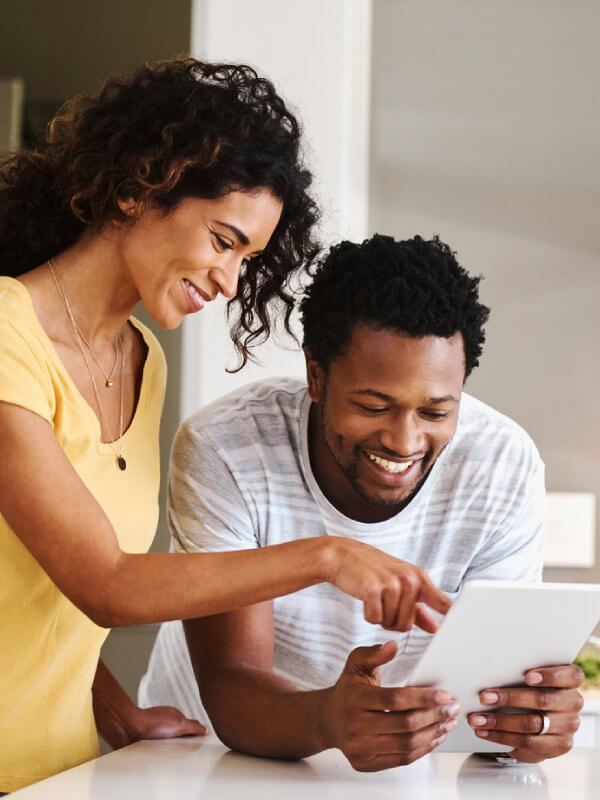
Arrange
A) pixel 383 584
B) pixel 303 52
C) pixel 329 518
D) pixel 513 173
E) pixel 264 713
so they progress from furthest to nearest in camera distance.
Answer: pixel 513 173 < pixel 303 52 < pixel 329 518 < pixel 264 713 < pixel 383 584

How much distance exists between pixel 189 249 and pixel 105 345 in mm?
216

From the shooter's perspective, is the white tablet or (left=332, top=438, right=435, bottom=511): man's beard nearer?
the white tablet

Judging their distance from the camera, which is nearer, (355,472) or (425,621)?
(425,621)

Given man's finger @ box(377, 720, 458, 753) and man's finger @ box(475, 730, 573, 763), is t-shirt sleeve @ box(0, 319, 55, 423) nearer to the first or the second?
man's finger @ box(377, 720, 458, 753)

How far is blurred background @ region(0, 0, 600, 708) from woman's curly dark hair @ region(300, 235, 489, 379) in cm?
152

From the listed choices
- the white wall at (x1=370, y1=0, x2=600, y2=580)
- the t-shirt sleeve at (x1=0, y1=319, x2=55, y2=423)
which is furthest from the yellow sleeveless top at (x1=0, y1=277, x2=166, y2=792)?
the white wall at (x1=370, y1=0, x2=600, y2=580)

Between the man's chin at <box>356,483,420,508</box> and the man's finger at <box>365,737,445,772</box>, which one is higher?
the man's chin at <box>356,483,420,508</box>

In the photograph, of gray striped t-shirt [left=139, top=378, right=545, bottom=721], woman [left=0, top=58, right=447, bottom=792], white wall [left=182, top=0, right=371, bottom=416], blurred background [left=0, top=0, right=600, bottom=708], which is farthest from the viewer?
blurred background [left=0, top=0, right=600, bottom=708]

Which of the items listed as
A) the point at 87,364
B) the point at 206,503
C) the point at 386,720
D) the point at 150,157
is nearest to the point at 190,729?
the point at 206,503

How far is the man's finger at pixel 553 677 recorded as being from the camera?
1199 mm

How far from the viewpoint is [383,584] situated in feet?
3.49

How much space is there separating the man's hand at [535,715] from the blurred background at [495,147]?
1.95 m

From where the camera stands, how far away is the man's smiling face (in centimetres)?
139

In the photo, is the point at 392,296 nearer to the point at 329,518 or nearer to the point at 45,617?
the point at 329,518
